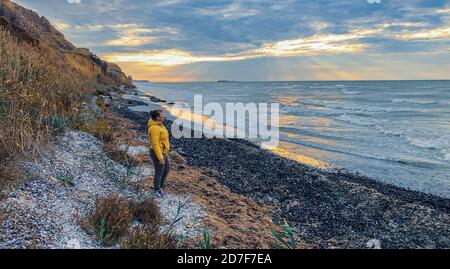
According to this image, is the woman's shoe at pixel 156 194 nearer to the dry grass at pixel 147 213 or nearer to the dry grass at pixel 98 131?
the dry grass at pixel 147 213

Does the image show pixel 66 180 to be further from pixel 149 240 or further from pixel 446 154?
pixel 446 154

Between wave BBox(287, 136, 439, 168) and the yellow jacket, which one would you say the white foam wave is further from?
the yellow jacket

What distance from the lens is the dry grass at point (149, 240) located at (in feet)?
18.0

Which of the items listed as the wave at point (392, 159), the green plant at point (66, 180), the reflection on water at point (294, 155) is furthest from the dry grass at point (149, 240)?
the wave at point (392, 159)

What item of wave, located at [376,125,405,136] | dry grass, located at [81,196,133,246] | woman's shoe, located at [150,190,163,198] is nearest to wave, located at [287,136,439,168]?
wave, located at [376,125,405,136]

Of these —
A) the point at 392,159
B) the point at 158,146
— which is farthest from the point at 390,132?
the point at 158,146

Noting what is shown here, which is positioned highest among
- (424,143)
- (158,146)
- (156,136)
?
(156,136)

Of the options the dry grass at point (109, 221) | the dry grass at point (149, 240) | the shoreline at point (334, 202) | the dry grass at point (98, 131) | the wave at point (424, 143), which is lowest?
the shoreline at point (334, 202)

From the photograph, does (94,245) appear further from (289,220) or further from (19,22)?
(19,22)

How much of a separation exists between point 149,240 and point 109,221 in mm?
750

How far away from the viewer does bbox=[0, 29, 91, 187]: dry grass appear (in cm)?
688

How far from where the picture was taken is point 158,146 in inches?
320

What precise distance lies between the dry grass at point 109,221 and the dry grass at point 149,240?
0.21 m

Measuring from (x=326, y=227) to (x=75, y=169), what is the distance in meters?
5.35
